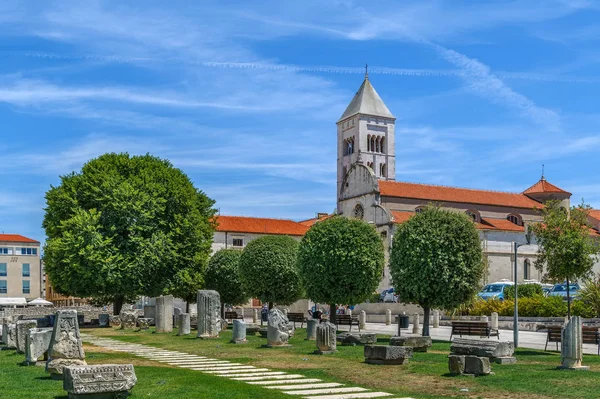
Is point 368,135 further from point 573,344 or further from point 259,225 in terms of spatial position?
point 573,344

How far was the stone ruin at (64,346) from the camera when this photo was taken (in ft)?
60.4

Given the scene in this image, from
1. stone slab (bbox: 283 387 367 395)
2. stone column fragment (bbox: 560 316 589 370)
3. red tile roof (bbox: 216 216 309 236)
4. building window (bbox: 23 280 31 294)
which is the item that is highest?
red tile roof (bbox: 216 216 309 236)

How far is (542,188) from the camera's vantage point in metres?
95.6

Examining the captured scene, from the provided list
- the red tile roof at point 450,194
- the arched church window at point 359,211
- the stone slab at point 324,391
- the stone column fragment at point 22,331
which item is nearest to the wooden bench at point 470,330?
the stone slab at point 324,391

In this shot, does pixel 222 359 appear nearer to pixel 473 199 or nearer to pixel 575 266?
pixel 575 266

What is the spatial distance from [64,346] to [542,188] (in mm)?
85636

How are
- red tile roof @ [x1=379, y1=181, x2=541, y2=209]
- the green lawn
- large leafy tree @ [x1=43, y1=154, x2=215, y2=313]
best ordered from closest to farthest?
the green lawn < large leafy tree @ [x1=43, y1=154, x2=215, y2=313] < red tile roof @ [x1=379, y1=181, x2=541, y2=209]

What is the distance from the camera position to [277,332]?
95.7 feet

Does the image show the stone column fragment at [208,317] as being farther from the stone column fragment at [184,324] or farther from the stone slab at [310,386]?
the stone slab at [310,386]

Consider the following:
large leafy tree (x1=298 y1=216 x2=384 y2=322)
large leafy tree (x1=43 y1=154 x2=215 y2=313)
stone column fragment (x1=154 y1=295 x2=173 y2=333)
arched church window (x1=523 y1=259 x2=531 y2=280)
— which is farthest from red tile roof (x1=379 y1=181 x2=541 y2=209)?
stone column fragment (x1=154 y1=295 x2=173 y2=333)

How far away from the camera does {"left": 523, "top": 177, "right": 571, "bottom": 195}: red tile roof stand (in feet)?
309

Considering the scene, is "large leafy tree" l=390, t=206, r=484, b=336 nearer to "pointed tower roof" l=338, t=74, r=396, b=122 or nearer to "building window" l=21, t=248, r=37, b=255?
"pointed tower roof" l=338, t=74, r=396, b=122

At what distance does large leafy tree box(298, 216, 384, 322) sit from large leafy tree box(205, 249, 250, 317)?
13631mm

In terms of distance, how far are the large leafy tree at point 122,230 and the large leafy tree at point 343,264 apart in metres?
10.4
